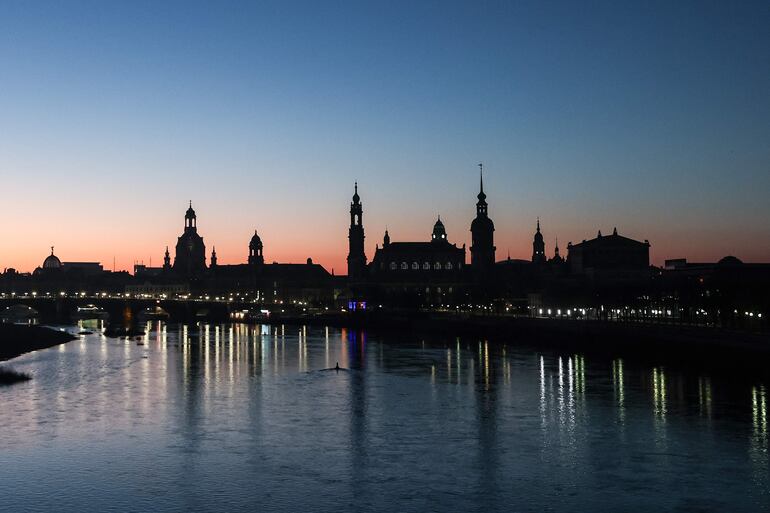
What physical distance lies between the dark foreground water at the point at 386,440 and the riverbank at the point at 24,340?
69.3ft

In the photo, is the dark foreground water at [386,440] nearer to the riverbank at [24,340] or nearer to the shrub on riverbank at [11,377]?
the shrub on riverbank at [11,377]

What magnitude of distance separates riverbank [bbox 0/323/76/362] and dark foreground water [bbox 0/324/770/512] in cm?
2114

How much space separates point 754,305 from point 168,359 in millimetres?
53042

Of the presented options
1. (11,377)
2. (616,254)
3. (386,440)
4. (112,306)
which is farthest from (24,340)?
(616,254)

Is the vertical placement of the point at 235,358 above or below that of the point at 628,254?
below

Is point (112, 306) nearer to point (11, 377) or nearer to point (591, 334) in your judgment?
point (591, 334)

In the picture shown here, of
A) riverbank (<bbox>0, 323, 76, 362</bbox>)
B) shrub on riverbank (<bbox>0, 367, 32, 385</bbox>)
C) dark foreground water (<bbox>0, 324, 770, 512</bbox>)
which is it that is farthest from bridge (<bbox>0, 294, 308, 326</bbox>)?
dark foreground water (<bbox>0, 324, 770, 512</bbox>)

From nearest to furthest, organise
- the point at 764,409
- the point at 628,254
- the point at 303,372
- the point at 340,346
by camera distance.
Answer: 1. the point at 764,409
2. the point at 303,372
3. the point at 340,346
4. the point at 628,254

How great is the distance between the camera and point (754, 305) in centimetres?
8350

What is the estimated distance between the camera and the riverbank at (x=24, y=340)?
3472 inches

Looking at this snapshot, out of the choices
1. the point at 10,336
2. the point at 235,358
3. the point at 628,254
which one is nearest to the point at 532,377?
the point at 235,358

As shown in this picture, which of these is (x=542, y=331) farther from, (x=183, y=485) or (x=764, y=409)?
(x=183, y=485)

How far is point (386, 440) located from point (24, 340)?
240 feet

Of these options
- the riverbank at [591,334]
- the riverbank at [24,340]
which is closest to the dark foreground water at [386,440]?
the riverbank at [591,334]
